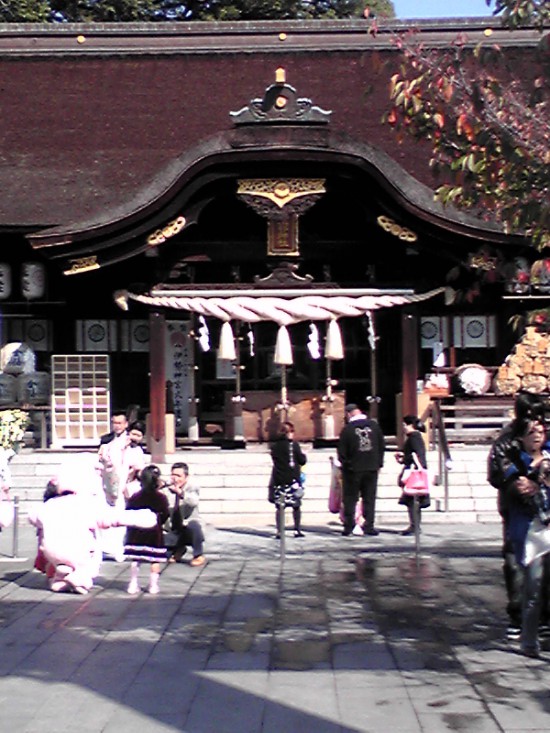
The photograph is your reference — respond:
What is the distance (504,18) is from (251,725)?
16.1ft

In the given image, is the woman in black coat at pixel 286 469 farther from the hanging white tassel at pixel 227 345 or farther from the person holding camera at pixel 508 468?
the person holding camera at pixel 508 468

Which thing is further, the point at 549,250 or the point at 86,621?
the point at 549,250

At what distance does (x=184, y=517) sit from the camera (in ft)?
40.9

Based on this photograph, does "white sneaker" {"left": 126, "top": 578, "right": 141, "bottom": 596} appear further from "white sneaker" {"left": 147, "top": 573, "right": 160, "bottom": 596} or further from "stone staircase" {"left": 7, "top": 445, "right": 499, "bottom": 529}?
"stone staircase" {"left": 7, "top": 445, "right": 499, "bottom": 529}

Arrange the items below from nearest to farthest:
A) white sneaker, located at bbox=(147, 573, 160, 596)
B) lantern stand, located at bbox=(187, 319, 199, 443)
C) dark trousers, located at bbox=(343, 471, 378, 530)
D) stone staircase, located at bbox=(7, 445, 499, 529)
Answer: white sneaker, located at bbox=(147, 573, 160, 596)
dark trousers, located at bbox=(343, 471, 378, 530)
stone staircase, located at bbox=(7, 445, 499, 529)
lantern stand, located at bbox=(187, 319, 199, 443)

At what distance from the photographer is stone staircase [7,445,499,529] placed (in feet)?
52.9

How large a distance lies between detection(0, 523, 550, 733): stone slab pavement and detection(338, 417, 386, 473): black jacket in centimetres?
174

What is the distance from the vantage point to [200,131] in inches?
920

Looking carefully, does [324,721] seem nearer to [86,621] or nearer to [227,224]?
[86,621]

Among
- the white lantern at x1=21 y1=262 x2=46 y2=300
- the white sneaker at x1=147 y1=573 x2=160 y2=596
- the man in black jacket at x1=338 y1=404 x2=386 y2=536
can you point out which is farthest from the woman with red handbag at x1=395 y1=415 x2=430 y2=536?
the white lantern at x1=21 y1=262 x2=46 y2=300

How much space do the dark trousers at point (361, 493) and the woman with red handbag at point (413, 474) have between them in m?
0.36

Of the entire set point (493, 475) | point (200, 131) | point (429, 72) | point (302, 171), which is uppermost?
point (200, 131)

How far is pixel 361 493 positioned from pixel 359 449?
0.61 meters

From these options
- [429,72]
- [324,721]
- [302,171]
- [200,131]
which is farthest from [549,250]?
[324,721]
